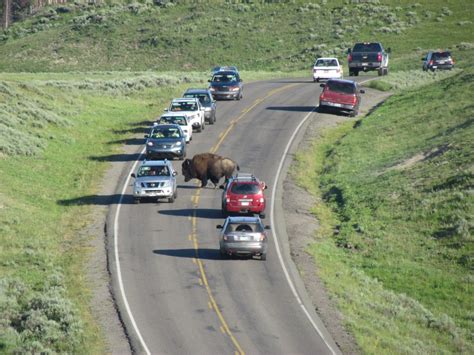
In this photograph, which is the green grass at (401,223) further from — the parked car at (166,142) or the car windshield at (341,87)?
the parked car at (166,142)

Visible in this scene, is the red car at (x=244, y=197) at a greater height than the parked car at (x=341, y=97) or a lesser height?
greater

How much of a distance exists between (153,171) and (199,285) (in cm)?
1256

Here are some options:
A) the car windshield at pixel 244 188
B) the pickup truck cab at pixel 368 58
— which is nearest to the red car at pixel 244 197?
the car windshield at pixel 244 188

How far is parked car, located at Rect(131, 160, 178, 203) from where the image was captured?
4853 cm

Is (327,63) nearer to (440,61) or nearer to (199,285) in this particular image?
(440,61)

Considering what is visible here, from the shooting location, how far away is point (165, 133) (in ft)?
186

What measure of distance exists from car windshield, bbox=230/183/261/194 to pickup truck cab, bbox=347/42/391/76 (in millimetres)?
44235

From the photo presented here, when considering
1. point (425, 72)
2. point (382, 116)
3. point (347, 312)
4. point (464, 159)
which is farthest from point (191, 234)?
point (425, 72)

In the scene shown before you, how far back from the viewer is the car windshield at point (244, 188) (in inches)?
1815

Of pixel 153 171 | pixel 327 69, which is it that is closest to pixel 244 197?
pixel 153 171

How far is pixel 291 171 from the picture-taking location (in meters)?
57.1

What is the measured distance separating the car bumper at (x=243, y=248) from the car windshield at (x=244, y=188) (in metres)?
6.15

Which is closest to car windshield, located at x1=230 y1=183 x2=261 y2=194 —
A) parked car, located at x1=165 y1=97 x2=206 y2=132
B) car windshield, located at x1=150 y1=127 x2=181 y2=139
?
car windshield, located at x1=150 y1=127 x2=181 y2=139

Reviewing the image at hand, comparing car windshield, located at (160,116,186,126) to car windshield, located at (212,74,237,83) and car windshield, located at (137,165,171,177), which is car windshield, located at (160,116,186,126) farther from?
car windshield, located at (212,74,237,83)
